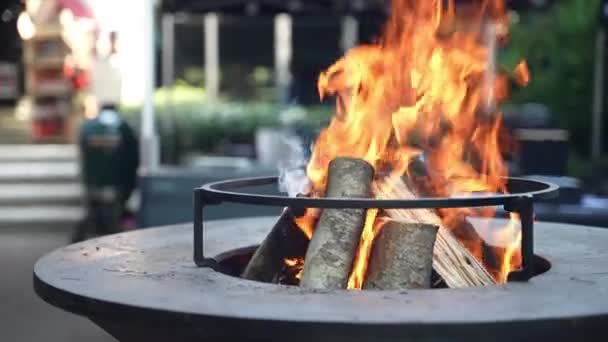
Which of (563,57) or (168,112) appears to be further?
(563,57)

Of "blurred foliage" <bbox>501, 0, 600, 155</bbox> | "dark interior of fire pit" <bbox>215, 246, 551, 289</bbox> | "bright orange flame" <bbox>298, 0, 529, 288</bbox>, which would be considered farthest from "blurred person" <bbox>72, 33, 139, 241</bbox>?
"bright orange flame" <bbox>298, 0, 529, 288</bbox>

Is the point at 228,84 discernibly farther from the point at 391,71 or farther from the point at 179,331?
the point at 179,331

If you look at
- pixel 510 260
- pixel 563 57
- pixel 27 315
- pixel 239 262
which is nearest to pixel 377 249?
pixel 510 260

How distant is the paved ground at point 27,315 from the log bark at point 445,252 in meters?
3.01

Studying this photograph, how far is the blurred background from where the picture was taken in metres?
7.89

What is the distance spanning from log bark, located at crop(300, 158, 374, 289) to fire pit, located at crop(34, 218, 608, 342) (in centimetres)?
39

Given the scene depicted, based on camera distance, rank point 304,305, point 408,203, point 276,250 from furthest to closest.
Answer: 1. point 276,250
2. point 408,203
3. point 304,305

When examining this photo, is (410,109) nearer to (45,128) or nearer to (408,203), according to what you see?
(408,203)

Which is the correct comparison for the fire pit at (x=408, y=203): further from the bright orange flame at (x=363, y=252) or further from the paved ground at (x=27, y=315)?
the paved ground at (x=27, y=315)

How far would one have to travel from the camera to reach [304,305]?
105 inches

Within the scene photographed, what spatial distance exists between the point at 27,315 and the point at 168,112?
6.01 meters

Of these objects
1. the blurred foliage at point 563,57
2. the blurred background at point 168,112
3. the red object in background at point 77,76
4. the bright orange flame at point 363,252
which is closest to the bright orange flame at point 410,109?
the bright orange flame at point 363,252

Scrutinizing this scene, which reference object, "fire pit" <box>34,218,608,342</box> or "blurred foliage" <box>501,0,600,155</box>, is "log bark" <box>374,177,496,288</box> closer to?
"fire pit" <box>34,218,608,342</box>

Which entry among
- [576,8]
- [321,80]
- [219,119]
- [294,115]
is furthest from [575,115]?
[321,80]
